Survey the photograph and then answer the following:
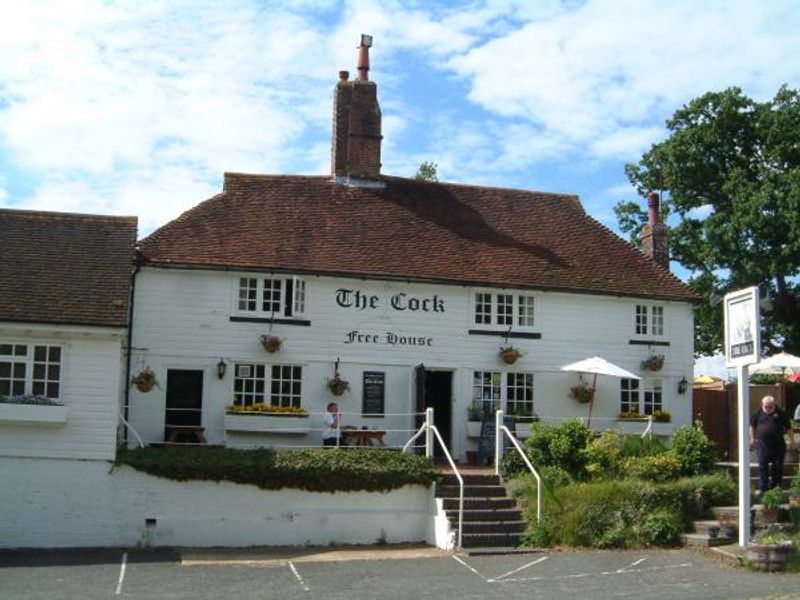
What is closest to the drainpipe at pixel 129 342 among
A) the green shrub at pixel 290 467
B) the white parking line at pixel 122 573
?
the green shrub at pixel 290 467

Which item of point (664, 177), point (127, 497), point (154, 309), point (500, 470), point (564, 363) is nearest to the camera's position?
point (127, 497)

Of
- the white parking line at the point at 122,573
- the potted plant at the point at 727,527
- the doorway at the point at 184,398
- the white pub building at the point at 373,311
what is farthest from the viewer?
the white pub building at the point at 373,311

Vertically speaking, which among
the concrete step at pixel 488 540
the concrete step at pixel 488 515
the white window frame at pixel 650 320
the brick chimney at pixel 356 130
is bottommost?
the concrete step at pixel 488 540

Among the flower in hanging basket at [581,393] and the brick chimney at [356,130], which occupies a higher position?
the brick chimney at [356,130]

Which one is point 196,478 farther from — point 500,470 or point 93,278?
point 500,470

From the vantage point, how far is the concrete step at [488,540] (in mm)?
16433

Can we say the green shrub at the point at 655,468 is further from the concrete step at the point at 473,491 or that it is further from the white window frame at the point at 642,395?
the white window frame at the point at 642,395

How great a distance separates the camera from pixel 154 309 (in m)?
21.5

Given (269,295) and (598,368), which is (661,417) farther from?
(269,295)

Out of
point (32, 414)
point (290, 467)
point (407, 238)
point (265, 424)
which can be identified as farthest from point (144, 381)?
point (407, 238)

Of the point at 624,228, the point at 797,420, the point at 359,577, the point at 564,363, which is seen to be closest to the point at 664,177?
the point at 624,228

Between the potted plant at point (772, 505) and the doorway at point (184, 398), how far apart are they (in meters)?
11.6

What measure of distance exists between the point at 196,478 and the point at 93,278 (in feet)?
14.7

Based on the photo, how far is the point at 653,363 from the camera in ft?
77.6
